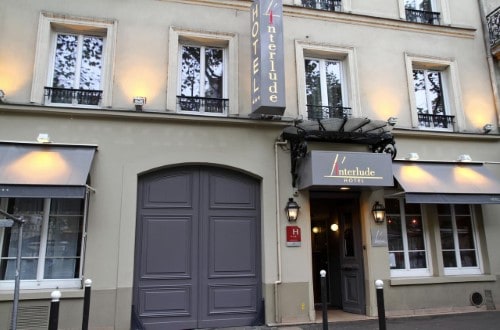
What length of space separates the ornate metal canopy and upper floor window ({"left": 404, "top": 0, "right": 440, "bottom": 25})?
360 centimetres

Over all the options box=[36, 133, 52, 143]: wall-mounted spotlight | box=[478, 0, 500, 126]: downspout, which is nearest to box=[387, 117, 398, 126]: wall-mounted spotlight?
box=[478, 0, 500, 126]: downspout

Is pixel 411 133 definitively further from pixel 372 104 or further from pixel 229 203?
pixel 229 203

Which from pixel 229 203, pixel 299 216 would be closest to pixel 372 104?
pixel 299 216

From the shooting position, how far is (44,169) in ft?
24.0

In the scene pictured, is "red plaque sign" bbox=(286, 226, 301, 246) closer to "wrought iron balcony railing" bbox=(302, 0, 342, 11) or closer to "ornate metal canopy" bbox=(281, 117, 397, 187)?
"ornate metal canopy" bbox=(281, 117, 397, 187)

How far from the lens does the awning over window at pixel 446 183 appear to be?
28.5 ft

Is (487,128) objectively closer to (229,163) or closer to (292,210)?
(292,210)

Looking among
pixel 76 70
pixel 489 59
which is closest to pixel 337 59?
pixel 489 59

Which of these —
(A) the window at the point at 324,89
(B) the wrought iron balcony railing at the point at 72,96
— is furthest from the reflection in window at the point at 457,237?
(B) the wrought iron balcony railing at the point at 72,96

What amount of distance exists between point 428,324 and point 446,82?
237 inches

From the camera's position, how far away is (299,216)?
343 inches

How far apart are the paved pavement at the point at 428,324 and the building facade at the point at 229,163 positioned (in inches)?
13.4

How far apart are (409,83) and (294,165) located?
3706 mm

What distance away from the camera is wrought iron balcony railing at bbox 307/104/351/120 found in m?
9.42
